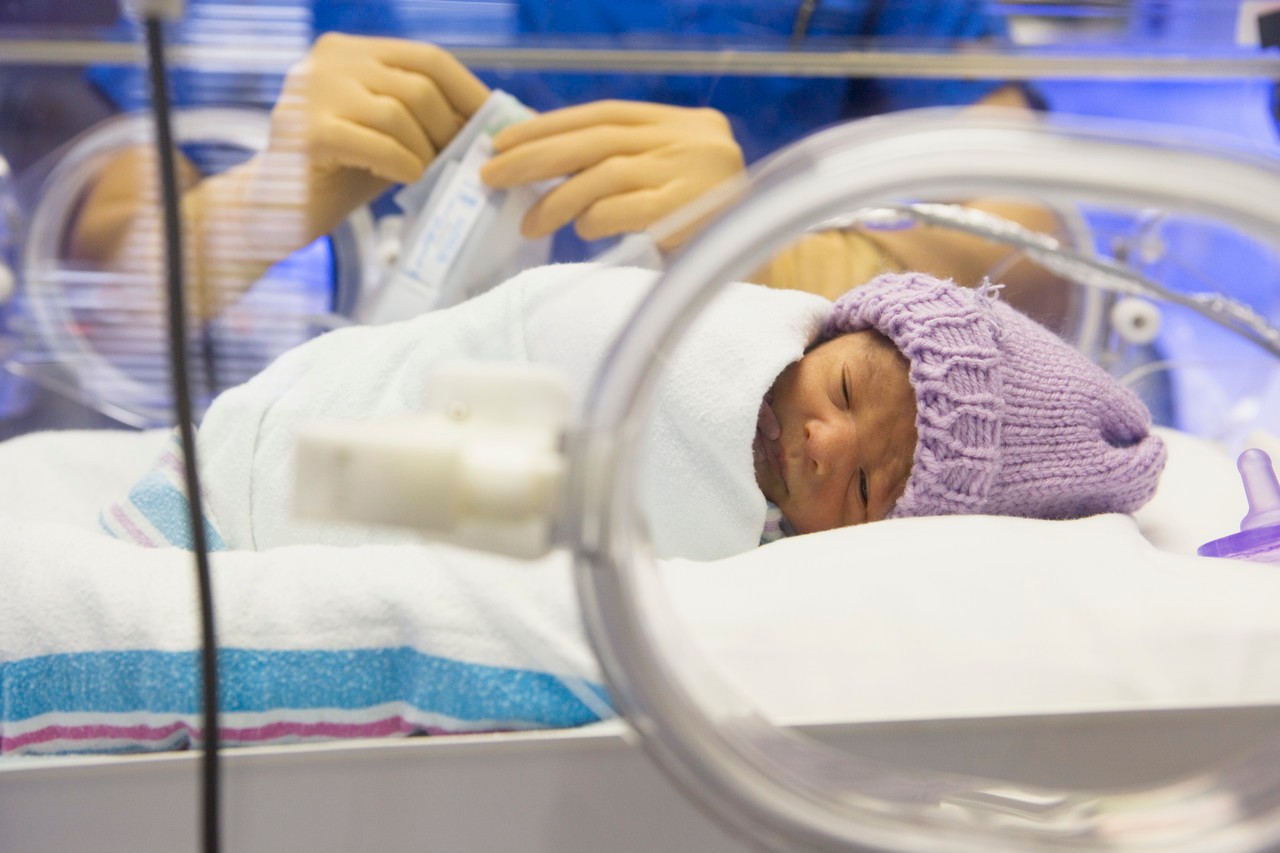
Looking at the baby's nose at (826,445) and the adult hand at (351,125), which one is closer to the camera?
the baby's nose at (826,445)

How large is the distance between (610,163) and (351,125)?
0.81 ft

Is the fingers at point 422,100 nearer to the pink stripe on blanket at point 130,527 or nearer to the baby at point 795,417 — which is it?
the baby at point 795,417

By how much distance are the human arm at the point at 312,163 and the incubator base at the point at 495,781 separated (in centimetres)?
47

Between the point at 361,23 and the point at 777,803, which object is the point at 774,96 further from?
the point at 777,803

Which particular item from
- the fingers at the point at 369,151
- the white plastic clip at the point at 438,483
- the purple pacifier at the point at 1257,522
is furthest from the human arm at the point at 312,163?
the purple pacifier at the point at 1257,522

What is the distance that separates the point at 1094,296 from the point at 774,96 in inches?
16.0

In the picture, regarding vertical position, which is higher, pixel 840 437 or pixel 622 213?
pixel 622 213

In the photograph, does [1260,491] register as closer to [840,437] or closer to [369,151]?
[840,437]

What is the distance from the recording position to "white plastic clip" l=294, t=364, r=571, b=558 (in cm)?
30

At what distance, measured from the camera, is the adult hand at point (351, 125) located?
0.88 m

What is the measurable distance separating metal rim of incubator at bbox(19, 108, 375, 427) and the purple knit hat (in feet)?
1.54


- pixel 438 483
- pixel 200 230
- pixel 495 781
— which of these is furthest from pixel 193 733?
pixel 200 230

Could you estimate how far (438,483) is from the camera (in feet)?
0.98

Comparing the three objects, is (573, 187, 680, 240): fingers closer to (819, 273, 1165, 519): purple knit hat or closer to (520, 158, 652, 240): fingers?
(520, 158, 652, 240): fingers
